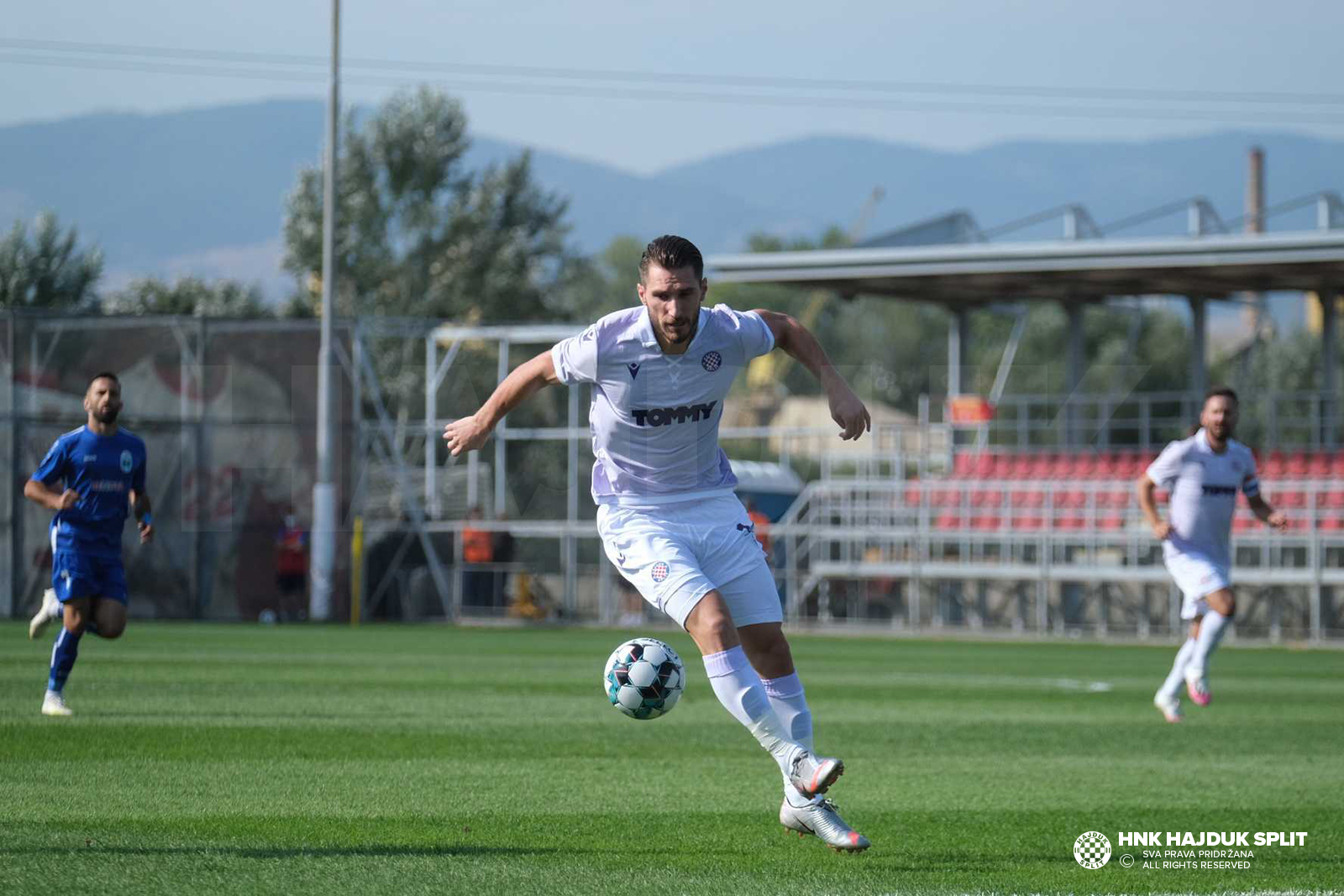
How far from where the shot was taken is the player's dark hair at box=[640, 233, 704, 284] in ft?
22.6

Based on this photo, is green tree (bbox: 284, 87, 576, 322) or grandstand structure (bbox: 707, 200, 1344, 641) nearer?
grandstand structure (bbox: 707, 200, 1344, 641)

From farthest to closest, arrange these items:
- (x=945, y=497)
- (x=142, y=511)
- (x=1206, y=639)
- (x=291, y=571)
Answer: (x=945, y=497) < (x=291, y=571) < (x=1206, y=639) < (x=142, y=511)

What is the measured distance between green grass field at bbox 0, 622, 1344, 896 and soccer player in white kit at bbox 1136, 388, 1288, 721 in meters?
0.62

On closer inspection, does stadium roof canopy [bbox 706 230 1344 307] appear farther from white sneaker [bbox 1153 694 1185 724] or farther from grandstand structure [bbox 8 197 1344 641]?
white sneaker [bbox 1153 694 1185 724]

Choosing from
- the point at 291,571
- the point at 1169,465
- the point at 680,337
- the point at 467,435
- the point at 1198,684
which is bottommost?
the point at 291,571

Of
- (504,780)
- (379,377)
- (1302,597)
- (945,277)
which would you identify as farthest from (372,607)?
(379,377)

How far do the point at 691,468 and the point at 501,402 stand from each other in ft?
2.68

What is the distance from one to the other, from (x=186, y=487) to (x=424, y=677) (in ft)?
46.7

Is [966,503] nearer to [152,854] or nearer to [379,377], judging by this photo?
[152,854]

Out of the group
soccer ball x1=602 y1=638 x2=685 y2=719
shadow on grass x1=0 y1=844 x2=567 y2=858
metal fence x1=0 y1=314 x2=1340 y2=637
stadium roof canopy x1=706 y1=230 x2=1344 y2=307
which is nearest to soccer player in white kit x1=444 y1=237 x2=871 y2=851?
soccer ball x1=602 y1=638 x2=685 y2=719

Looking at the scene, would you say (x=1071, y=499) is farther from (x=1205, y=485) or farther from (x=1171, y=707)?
(x=1171, y=707)

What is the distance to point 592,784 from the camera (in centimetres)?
906

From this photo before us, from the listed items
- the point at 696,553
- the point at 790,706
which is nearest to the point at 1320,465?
the point at 790,706

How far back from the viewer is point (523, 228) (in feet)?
217
